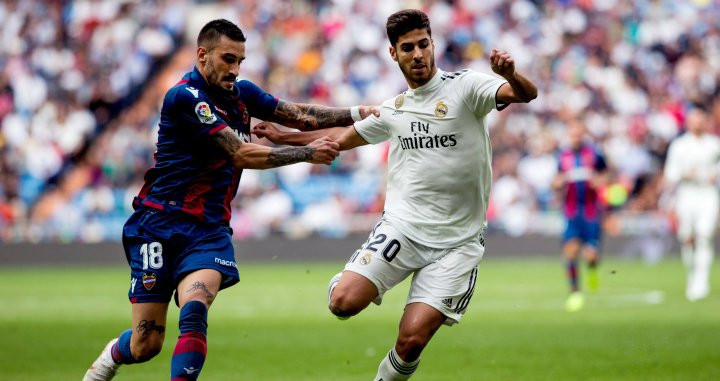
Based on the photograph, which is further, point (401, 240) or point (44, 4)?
point (44, 4)

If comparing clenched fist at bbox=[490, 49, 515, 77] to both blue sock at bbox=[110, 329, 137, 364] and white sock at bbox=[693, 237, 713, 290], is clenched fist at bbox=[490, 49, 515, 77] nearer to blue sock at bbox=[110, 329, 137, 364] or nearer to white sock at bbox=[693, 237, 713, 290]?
blue sock at bbox=[110, 329, 137, 364]

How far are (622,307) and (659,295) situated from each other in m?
1.81

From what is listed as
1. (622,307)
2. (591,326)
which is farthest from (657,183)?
(591,326)

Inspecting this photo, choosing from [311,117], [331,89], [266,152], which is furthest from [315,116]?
[331,89]

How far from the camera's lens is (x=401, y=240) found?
7930 millimetres

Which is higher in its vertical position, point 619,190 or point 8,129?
point 8,129

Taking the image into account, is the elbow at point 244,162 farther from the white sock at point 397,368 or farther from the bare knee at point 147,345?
the white sock at point 397,368

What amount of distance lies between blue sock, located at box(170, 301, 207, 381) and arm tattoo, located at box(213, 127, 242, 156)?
1.08m

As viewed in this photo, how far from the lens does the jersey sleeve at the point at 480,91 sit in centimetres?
751

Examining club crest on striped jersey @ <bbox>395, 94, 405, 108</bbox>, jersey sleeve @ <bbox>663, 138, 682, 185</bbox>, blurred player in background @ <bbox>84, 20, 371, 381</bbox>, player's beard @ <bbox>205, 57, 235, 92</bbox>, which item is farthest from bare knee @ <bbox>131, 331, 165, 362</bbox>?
jersey sleeve @ <bbox>663, 138, 682, 185</bbox>

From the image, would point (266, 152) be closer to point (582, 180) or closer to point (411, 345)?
point (411, 345)

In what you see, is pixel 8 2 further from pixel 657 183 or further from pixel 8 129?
pixel 657 183

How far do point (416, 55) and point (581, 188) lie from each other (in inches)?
386

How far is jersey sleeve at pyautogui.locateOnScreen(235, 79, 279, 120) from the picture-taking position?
27.1 ft
